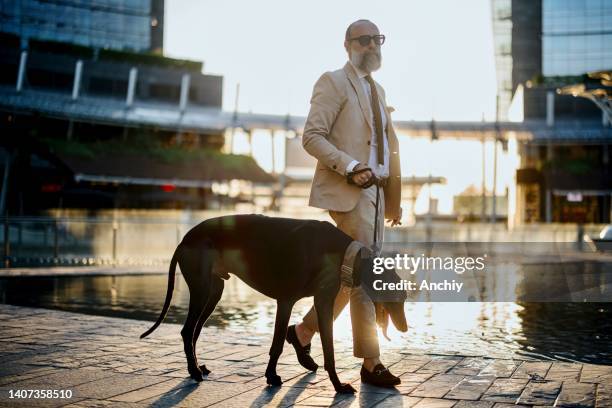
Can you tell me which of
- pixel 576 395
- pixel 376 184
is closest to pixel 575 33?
pixel 376 184

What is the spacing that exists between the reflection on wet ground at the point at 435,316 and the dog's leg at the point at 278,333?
1.65 meters

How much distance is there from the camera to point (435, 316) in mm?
8352

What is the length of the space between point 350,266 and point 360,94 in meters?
1.12

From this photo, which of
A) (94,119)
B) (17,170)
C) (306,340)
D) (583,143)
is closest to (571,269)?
(306,340)

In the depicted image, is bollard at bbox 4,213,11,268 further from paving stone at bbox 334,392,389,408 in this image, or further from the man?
paving stone at bbox 334,392,389,408

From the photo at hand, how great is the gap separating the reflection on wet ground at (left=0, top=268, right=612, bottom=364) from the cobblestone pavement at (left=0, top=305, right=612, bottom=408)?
779 millimetres

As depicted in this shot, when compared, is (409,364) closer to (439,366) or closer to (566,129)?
(439,366)

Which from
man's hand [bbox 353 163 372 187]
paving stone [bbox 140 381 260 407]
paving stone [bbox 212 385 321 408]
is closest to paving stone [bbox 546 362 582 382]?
paving stone [bbox 212 385 321 408]

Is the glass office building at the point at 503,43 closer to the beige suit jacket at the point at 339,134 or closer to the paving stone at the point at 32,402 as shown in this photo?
the beige suit jacket at the point at 339,134

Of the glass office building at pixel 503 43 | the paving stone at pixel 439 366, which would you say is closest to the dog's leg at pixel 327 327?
the paving stone at pixel 439 366

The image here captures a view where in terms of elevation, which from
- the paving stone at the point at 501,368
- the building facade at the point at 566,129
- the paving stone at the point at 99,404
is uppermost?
A: the building facade at the point at 566,129

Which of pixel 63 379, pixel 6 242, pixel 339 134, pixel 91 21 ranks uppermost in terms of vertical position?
pixel 91 21

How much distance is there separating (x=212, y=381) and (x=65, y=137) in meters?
37.2

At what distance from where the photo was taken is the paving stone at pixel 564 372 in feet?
14.8
